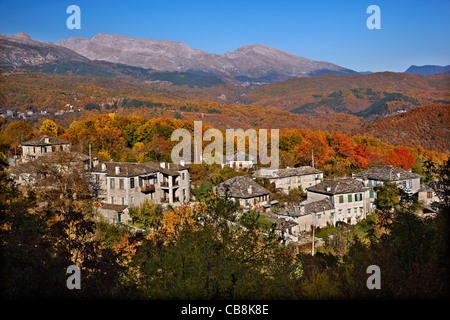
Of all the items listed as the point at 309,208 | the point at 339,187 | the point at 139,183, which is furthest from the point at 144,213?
the point at 339,187

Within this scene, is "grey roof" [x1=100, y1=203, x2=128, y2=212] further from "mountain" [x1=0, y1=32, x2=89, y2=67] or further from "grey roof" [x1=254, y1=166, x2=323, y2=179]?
"mountain" [x1=0, y1=32, x2=89, y2=67]

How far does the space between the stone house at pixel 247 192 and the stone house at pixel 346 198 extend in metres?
4.69

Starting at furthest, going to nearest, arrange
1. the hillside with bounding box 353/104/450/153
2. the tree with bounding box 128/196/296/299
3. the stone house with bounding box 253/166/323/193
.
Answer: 1. the hillside with bounding box 353/104/450/153
2. the stone house with bounding box 253/166/323/193
3. the tree with bounding box 128/196/296/299

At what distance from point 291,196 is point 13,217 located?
93.5 ft

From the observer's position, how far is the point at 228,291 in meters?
8.81

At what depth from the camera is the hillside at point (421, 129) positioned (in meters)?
73.4

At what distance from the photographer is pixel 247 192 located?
3281 centimetres

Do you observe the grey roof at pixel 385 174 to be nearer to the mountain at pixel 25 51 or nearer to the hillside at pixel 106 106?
the hillside at pixel 106 106

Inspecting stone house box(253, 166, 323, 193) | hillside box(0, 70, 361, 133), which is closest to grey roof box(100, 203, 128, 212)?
stone house box(253, 166, 323, 193)

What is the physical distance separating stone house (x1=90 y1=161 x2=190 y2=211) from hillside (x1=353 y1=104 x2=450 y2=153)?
189 ft

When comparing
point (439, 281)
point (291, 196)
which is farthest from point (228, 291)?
point (291, 196)

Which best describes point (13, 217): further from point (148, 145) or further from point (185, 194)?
point (148, 145)

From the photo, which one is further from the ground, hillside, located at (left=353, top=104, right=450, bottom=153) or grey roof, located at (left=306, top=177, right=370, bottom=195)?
hillside, located at (left=353, top=104, right=450, bottom=153)

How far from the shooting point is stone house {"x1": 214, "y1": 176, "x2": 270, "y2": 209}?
31.9 meters
